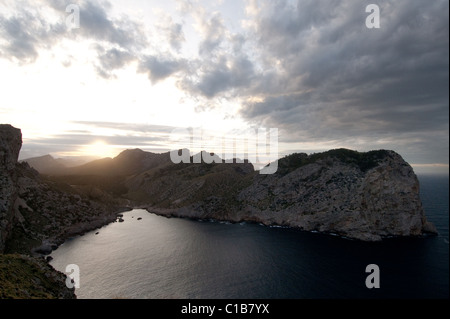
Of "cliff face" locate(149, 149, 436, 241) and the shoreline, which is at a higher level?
"cliff face" locate(149, 149, 436, 241)

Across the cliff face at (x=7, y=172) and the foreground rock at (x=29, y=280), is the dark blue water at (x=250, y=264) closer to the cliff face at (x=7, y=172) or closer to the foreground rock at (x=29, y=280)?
the cliff face at (x=7, y=172)

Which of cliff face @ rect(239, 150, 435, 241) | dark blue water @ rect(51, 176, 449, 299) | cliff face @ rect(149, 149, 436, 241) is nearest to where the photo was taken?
dark blue water @ rect(51, 176, 449, 299)

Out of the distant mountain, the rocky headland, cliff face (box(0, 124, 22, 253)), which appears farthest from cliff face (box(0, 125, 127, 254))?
the distant mountain

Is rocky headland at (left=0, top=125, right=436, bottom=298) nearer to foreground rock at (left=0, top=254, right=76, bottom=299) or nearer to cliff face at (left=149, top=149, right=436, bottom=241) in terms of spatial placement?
cliff face at (left=149, top=149, right=436, bottom=241)

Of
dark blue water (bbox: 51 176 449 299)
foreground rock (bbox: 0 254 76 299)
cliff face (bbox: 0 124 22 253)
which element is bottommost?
dark blue water (bbox: 51 176 449 299)

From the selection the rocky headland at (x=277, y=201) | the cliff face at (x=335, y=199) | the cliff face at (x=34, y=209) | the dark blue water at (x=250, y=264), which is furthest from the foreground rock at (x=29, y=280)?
the cliff face at (x=335, y=199)
